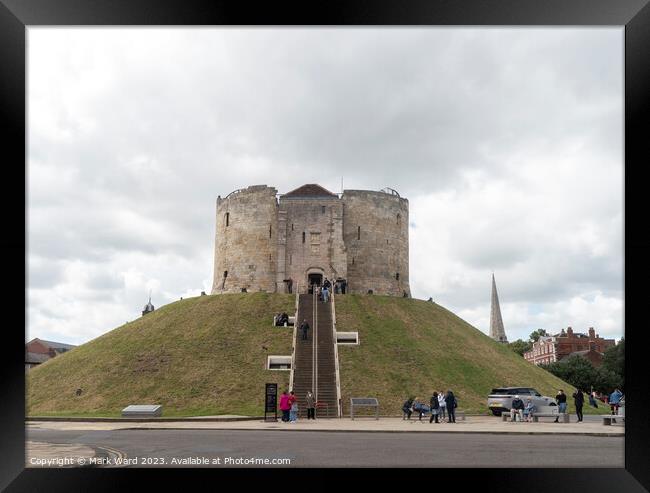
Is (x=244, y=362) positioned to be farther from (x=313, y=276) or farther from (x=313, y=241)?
(x=313, y=241)

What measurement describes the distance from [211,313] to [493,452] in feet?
95.0

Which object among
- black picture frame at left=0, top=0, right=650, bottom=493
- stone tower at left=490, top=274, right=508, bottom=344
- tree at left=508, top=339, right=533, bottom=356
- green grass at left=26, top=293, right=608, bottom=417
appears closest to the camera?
black picture frame at left=0, top=0, right=650, bottom=493

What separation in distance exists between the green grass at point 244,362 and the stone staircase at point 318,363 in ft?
2.13

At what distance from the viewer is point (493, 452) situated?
14242 millimetres

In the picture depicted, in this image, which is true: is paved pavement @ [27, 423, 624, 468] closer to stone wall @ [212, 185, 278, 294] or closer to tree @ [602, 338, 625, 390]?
stone wall @ [212, 185, 278, 294]

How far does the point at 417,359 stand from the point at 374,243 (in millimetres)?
15717

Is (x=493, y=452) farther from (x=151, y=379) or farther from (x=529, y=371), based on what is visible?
(x=529, y=371)

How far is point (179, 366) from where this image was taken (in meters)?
33.8

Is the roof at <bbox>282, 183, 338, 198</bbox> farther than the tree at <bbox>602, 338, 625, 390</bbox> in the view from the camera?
No

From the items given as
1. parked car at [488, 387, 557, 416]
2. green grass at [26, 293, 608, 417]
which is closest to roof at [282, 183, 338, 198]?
green grass at [26, 293, 608, 417]

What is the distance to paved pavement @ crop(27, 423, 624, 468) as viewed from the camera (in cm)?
1225

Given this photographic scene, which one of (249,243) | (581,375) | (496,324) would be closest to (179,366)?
(249,243)

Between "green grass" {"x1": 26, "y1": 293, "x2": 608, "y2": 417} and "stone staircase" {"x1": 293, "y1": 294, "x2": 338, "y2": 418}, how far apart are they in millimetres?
651

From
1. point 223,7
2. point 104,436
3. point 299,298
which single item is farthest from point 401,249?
point 223,7
